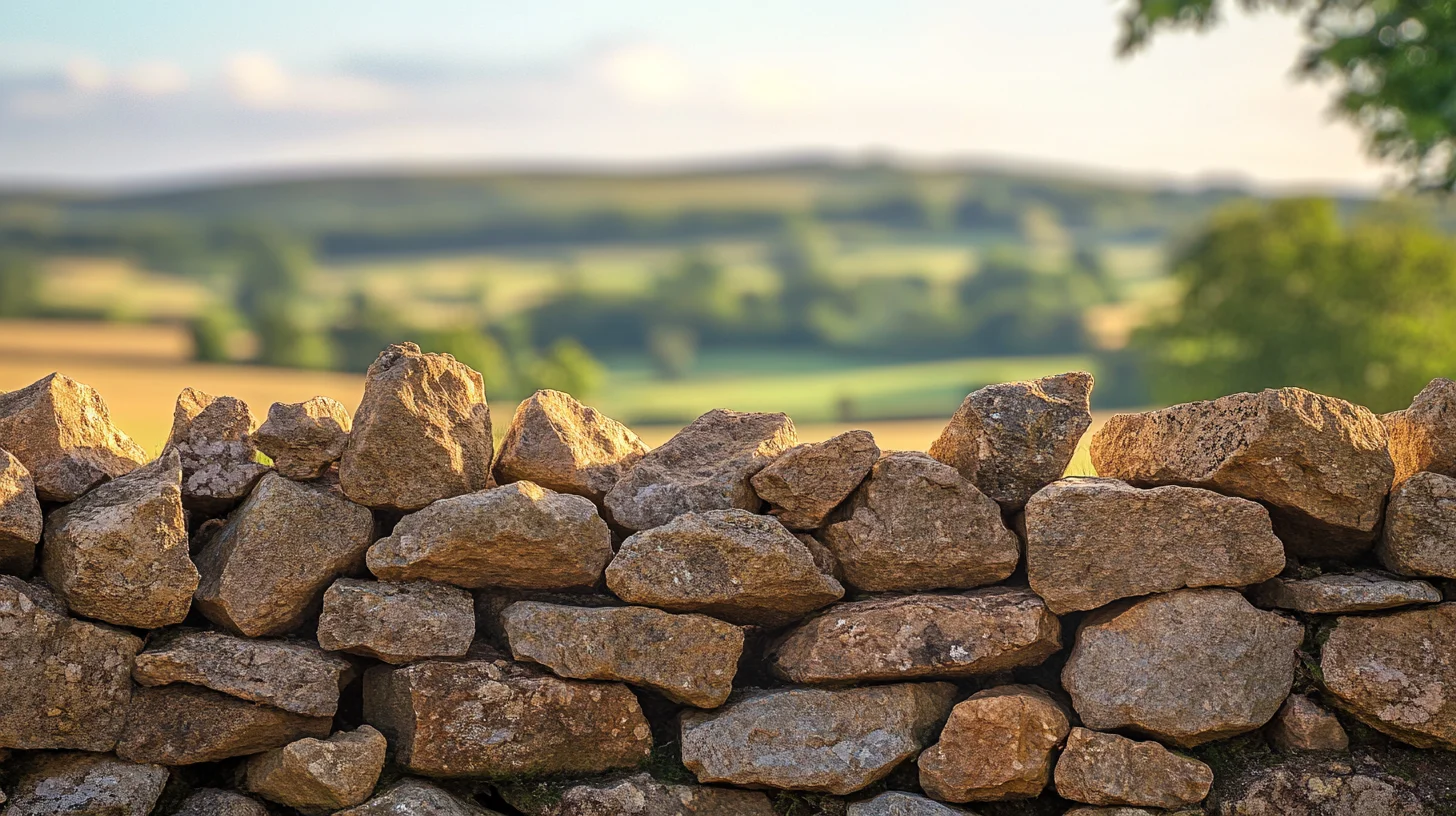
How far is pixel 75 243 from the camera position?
76.7 metres

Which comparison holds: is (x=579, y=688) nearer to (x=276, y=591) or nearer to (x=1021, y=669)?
(x=276, y=591)

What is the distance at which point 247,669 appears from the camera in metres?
5.93

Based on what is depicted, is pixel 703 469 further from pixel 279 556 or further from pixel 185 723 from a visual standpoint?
pixel 185 723

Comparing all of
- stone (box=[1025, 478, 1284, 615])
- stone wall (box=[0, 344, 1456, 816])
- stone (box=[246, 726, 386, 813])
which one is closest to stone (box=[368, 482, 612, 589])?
stone wall (box=[0, 344, 1456, 816])

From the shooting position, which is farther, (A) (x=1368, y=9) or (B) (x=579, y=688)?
(A) (x=1368, y=9)

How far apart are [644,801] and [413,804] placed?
112cm

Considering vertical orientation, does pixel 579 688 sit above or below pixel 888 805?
above

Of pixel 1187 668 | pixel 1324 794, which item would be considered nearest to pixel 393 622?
pixel 1187 668

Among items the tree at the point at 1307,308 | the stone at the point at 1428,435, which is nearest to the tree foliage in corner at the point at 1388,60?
the stone at the point at 1428,435

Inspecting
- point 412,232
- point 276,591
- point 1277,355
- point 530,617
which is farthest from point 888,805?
point 412,232

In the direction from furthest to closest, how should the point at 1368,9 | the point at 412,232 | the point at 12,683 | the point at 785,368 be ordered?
the point at 412,232 < the point at 785,368 < the point at 1368,9 < the point at 12,683

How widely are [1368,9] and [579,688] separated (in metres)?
16.1

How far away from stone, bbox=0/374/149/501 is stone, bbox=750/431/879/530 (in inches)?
131

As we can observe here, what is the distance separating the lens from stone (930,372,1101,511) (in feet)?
20.9
